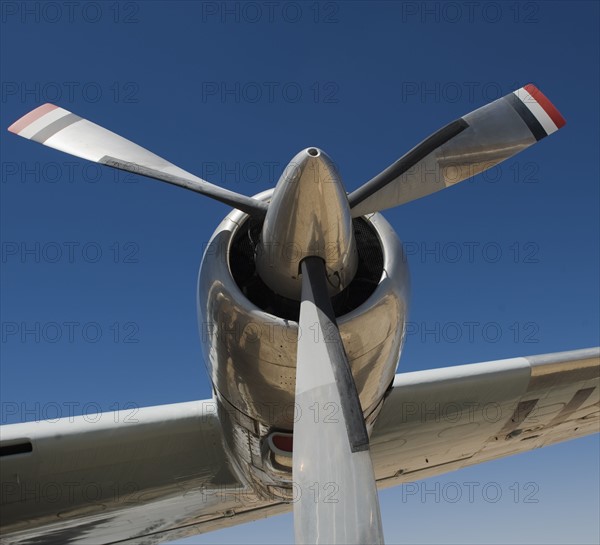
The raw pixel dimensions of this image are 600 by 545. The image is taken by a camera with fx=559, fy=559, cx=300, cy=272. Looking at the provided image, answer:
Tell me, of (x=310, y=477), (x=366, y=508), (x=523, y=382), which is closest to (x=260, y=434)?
(x=310, y=477)

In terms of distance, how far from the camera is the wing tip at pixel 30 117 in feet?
17.6

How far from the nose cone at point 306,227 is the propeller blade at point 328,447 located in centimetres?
45

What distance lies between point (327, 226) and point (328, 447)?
5.82 feet

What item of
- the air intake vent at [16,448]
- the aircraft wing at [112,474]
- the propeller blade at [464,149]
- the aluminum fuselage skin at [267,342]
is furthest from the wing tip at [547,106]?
the air intake vent at [16,448]

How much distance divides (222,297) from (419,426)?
3247 mm

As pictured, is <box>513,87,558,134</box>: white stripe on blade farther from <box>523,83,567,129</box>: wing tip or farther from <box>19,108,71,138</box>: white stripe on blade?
<box>19,108,71,138</box>: white stripe on blade

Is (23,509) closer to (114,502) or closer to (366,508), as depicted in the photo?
(114,502)

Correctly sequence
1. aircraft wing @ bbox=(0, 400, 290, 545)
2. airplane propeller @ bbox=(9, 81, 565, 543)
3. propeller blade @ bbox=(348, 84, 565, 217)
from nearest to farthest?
1. airplane propeller @ bbox=(9, 81, 565, 543)
2. propeller blade @ bbox=(348, 84, 565, 217)
3. aircraft wing @ bbox=(0, 400, 290, 545)

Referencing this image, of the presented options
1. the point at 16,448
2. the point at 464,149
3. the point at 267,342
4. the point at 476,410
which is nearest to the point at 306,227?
the point at 267,342

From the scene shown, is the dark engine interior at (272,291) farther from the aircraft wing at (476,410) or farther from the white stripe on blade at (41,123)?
the white stripe on blade at (41,123)

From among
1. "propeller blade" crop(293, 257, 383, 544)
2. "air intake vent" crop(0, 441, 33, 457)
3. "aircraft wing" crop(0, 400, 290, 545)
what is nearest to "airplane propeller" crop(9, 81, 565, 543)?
"propeller blade" crop(293, 257, 383, 544)

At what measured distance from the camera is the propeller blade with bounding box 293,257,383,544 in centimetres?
A: 313

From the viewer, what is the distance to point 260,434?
17.3ft

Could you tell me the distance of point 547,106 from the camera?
514 centimetres
